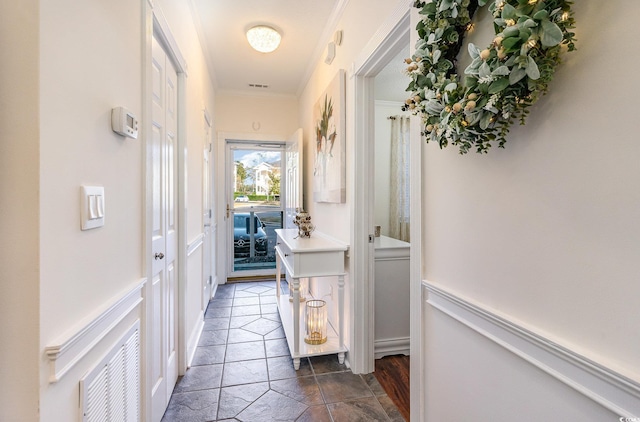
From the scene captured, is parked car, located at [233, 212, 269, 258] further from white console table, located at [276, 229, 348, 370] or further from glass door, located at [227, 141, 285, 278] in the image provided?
white console table, located at [276, 229, 348, 370]

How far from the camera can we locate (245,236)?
4.69 m

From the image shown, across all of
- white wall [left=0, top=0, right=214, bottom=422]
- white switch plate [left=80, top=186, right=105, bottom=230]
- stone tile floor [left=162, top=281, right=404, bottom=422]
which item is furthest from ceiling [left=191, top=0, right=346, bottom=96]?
stone tile floor [left=162, top=281, right=404, bottom=422]

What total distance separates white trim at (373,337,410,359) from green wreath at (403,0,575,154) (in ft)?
5.77

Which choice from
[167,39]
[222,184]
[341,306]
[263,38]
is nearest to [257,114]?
[222,184]

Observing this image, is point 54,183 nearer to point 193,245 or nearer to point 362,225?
point 362,225

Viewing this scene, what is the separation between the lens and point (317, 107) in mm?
2957

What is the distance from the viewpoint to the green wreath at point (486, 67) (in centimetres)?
69

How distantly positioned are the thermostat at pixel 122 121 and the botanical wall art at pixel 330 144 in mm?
1406

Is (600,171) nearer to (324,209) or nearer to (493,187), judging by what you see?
(493,187)

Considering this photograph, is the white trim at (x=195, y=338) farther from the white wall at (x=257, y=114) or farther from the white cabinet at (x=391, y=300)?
the white wall at (x=257, y=114)

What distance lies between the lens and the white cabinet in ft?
7.57

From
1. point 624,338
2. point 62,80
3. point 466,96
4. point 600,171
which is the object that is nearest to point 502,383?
point 624,338

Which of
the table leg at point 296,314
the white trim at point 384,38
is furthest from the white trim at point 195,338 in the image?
the white trim at point 384,38

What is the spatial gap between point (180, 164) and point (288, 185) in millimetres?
2299
